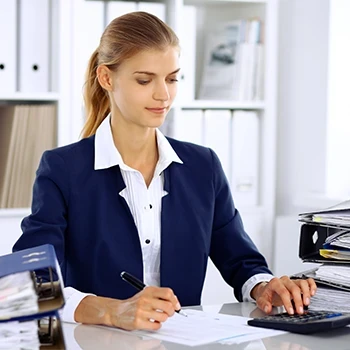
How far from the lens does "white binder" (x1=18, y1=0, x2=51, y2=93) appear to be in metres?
3.05

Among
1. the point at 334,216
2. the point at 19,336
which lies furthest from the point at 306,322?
the point at 19,336

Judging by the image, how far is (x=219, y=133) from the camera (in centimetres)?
345

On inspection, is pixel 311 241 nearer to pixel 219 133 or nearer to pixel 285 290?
pixel 285 290

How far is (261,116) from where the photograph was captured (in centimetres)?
357

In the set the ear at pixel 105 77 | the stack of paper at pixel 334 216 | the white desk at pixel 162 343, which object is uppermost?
the ear at pixel 105 77

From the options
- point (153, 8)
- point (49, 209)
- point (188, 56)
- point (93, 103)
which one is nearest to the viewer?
point (49, 209)

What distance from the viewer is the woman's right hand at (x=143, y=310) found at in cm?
158

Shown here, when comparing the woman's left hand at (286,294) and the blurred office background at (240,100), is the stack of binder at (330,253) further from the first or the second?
the blurred office background at (240,100)

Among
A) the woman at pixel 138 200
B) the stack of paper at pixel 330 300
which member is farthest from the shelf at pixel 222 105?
the stack of paper at pixel 330 300

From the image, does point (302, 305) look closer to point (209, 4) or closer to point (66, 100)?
point (66, 100)

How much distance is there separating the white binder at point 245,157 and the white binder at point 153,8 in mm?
507

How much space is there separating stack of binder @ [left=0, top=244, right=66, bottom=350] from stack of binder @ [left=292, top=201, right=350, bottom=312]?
63cm

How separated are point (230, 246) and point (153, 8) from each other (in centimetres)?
142

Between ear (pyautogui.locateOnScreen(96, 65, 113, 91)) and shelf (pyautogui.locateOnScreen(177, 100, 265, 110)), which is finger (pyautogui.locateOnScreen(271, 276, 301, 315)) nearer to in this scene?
ear (pyautogui.locateOnScreen(96, 65, 113, 91))
